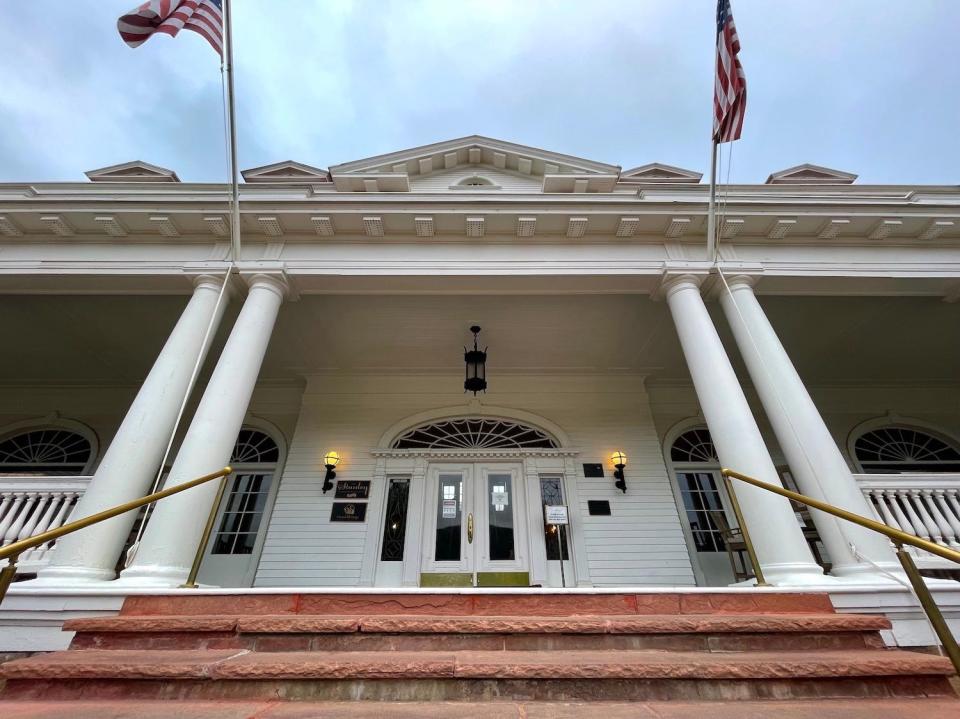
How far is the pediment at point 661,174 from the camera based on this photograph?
7664 millimetres

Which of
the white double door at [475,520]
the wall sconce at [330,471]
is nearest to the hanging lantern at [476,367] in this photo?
the white double door at [475,520]

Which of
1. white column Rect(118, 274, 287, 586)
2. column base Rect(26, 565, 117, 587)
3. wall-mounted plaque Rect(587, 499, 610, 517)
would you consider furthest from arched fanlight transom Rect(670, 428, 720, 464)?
column base Rect(26, 565, 117, 587)

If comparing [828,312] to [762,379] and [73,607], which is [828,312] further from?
[73,607]

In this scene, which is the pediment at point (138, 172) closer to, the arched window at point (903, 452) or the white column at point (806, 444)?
the white column at point (806, 444)

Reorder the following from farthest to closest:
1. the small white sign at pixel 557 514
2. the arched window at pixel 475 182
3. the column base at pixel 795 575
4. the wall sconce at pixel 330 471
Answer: the arched window at pixel 475 182 → the wall sconce at pixel 330 471 → the small white sign at pixel 557 514 → the column base at pixel 795 575

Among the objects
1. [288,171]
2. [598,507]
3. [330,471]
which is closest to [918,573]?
[598,507]

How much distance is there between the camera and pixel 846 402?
8070 millimetres

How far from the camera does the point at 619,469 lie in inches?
277

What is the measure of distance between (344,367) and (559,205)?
4962 mm

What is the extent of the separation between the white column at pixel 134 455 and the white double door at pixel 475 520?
4.00 meters

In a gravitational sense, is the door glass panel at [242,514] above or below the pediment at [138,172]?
below

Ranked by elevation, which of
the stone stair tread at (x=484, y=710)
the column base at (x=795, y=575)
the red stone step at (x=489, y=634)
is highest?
the column base at (x=795, y=575)

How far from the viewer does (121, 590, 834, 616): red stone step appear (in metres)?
2.67

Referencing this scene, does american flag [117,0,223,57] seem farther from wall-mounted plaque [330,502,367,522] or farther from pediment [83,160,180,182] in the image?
wall-mounted plaque [330,502,367,522]
